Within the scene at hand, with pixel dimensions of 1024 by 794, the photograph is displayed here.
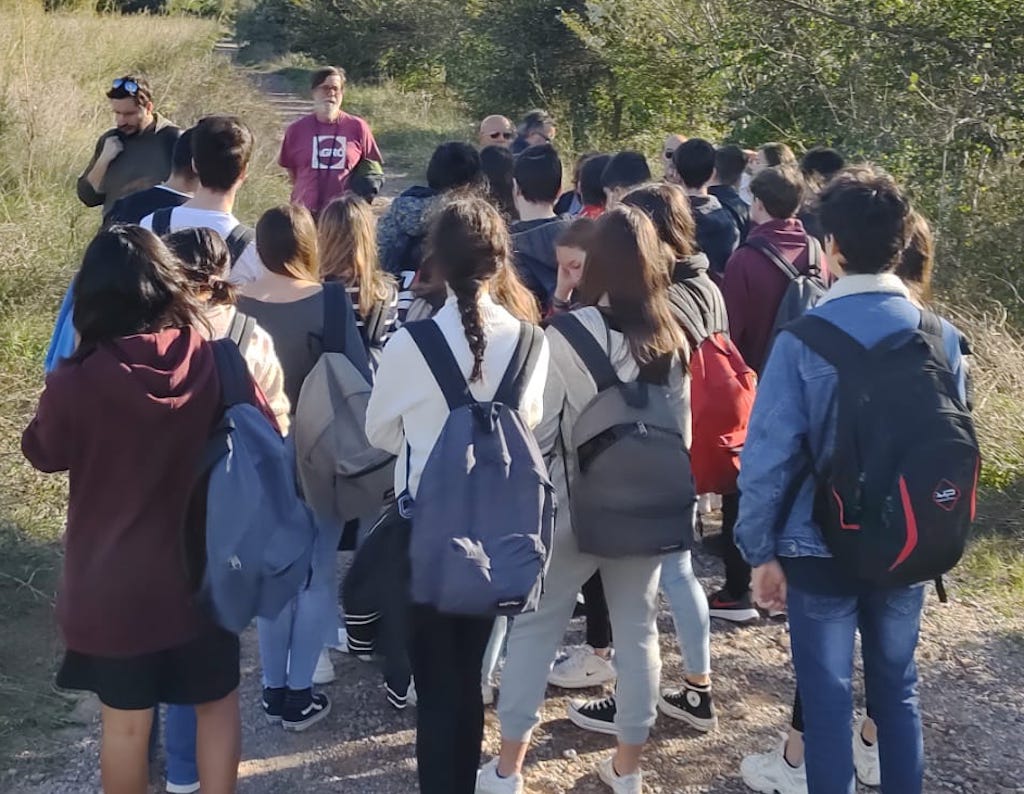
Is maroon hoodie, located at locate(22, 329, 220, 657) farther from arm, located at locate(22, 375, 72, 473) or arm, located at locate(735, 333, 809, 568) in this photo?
arm, located at locate(735, 333, 809, 568)

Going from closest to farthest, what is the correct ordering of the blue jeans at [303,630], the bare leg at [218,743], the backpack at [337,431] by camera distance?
the bare leg at [218,743], the backpack at [337,431], the blue jeans at [303,630]

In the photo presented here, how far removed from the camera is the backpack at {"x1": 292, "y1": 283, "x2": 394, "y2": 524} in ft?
11.1

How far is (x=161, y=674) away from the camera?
2.67m

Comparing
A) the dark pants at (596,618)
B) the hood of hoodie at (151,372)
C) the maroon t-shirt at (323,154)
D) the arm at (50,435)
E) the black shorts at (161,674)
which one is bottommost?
the dark pants at (596,618)

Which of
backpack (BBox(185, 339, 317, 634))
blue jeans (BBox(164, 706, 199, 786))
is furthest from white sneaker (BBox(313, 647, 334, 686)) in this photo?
backpack (BBox(185, 339, 317, 634))

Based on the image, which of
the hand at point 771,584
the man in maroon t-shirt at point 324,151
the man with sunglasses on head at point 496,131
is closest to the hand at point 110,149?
the man in maroon t-shirt at point 324,151

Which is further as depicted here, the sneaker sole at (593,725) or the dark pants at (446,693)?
the sneaker sole at (593,725)

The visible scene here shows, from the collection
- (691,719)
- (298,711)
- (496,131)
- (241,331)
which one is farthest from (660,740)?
(496,131)

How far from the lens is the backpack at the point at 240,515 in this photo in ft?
8.49

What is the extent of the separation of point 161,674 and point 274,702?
110 centimetres

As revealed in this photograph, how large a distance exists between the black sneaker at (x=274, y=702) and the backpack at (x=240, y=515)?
1.06m

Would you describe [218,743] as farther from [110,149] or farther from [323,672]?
[110,149]

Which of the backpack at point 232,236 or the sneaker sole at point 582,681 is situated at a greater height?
the backpack at point 232,236

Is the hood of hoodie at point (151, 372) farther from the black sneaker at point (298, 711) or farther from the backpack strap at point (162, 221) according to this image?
the black sneaker at point (298, 711)
